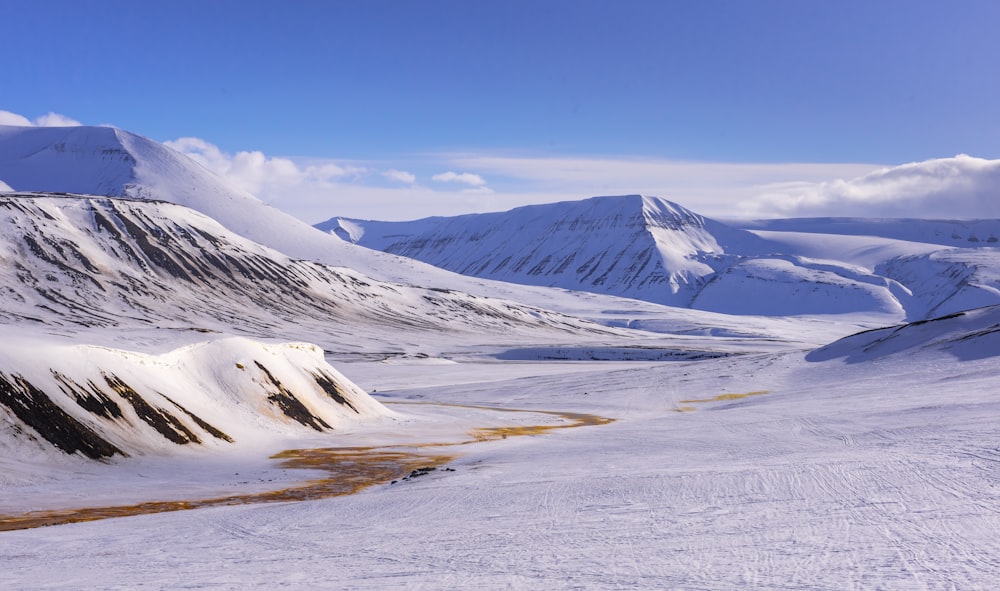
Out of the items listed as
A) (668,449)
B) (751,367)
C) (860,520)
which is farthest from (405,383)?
(860,520)

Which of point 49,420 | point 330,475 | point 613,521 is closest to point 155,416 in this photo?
point 49,420

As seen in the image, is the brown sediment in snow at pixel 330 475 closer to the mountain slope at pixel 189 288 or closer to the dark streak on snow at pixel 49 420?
the dark streak on snow at pixel 49 420

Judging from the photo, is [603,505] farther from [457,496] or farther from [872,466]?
[872,466]

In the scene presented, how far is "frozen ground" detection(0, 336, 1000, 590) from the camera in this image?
9.36 metres

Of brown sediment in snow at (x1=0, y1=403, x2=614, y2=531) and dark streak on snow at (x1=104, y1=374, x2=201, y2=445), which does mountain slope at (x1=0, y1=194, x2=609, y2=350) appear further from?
brown sediment in snow at (x1=0, y1=403, x2=614, y2=531)

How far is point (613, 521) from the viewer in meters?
12.5

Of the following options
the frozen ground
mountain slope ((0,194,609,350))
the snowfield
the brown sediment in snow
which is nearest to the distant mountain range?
the snowfield

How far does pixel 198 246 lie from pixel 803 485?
155887mm

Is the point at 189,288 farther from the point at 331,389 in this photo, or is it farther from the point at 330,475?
the point at 330,475

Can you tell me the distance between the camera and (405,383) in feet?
223

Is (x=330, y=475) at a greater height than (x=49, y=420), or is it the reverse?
(x=49, y=420)

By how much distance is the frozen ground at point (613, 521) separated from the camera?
30.7ft

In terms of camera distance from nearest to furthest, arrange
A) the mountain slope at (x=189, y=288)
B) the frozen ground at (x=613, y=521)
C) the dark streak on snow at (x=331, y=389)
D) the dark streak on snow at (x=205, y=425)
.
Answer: the frozen ground at (x=613, y=521)
the dark streak on snow at (x=205, y=425)
the dark streak on snow at (x=331, y=389)
the mountain slope at (x=189, y=288)

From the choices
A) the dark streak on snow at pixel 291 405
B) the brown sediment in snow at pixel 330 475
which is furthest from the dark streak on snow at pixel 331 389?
the brown sediment in snow at pixel 330 475
